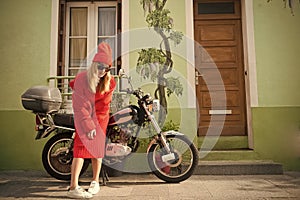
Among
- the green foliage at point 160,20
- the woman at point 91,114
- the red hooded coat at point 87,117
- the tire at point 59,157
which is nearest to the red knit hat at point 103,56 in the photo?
the woman at point 91,114

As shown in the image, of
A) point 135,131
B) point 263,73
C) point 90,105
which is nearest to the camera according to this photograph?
point 90,105

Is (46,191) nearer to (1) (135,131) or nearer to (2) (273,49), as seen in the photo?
(1) (135,131)

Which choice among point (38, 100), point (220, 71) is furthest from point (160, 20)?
point (38, 100)

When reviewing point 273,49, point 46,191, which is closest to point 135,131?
point 46,191

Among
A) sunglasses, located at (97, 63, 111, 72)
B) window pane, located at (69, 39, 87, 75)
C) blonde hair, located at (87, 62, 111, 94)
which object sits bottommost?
blonde hair, located at (87, 62, 111, 94)

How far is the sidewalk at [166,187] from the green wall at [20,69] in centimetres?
55

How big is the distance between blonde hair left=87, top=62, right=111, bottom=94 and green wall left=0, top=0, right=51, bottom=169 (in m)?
2.10

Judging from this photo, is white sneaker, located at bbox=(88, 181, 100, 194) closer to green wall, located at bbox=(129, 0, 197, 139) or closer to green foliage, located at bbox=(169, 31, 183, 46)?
green wall, located at bbox=(129, 0, 197, 139)

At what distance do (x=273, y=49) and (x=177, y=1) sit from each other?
1.91m

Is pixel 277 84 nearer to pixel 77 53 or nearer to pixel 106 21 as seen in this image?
pixel 106 21

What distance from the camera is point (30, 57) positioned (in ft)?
16.1

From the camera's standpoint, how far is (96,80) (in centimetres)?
308

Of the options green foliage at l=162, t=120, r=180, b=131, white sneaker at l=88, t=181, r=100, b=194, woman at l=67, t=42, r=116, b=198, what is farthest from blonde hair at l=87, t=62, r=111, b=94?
green foliage at l=162, t=120, r=180, b=131

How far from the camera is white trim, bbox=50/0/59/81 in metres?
4.88
